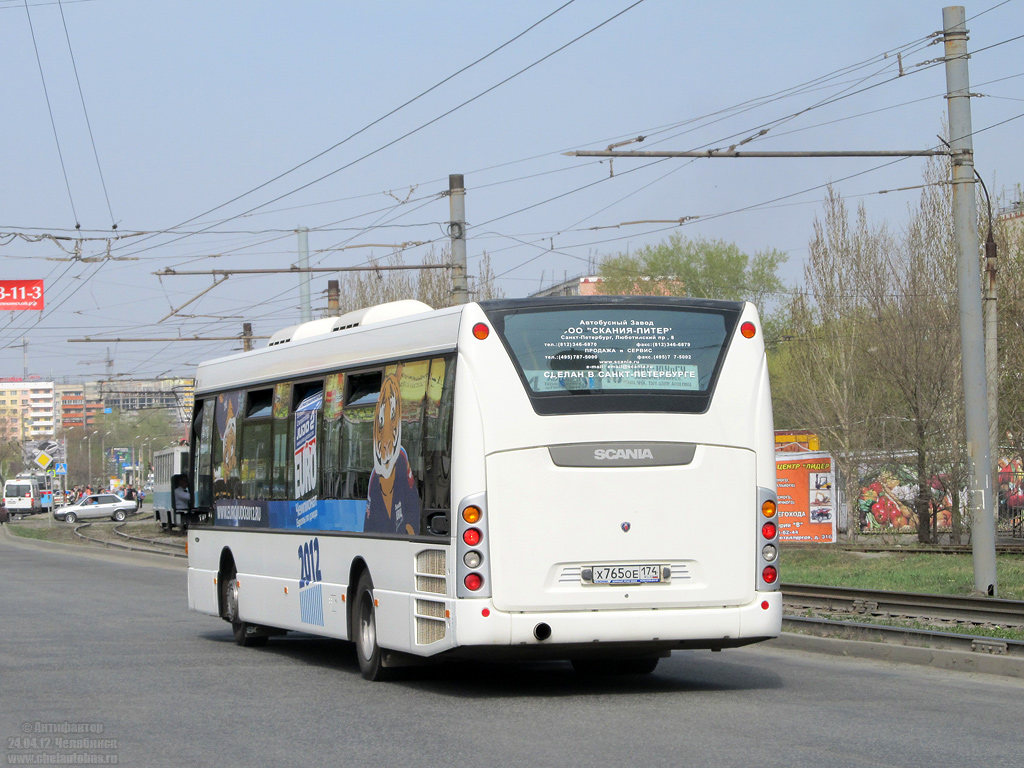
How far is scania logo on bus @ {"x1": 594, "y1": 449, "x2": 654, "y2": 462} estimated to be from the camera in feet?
33.4

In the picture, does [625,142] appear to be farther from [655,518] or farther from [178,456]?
[178,456]

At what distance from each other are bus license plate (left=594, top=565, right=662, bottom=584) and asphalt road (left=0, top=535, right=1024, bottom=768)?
0.86 m

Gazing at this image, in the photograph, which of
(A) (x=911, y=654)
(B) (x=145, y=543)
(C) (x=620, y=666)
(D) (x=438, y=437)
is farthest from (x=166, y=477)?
(D) (x=438, y=437)

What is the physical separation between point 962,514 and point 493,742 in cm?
2716

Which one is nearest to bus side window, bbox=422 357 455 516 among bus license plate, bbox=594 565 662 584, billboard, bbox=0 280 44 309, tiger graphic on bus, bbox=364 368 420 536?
tiger graphic on bus, bbox=364 368 420 536

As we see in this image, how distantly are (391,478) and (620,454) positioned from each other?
6.73ft

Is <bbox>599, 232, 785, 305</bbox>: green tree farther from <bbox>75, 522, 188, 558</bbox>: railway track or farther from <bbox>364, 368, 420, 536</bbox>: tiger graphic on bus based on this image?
<bbox>364, 368, 420, 536</bbox>: tiger graphic on bus

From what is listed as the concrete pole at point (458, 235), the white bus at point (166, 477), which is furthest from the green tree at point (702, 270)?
the concrete pole at point (458, 235)

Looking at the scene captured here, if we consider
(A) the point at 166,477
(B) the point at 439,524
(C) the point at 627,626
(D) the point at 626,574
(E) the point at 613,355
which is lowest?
(A) the point at 166,477

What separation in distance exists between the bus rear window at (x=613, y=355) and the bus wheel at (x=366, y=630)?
101 inches

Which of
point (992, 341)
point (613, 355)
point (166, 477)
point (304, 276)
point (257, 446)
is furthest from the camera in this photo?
point (166, 477)

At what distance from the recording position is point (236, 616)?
1515 cm

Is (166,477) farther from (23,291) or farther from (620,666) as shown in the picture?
(620,666)

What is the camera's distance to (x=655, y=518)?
402 inches
